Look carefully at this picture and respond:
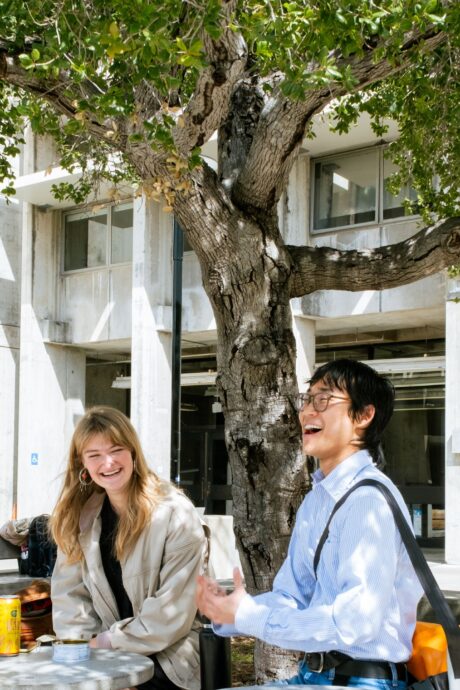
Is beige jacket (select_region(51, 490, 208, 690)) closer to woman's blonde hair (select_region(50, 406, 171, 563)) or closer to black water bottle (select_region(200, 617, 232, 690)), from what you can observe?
woman's blonde hair (select_region(50, 406, 171, 563))

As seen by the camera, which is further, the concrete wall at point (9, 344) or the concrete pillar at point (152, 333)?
the concrete wall at point (9, 344)

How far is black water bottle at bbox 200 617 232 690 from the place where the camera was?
12.1 feet

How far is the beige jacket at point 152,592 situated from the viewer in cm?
405

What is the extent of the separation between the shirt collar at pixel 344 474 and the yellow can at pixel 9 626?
1477 millimetres

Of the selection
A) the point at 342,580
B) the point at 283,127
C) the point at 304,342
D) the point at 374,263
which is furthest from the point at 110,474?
the point at 304,342

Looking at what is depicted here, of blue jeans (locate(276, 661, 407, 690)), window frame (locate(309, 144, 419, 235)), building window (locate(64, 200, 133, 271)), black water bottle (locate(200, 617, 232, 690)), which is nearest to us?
blue jeans (locate(276, 661, 407, 690))

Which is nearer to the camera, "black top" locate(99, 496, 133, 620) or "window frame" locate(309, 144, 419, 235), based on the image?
"black top" locate(99, 496, 133, 620)

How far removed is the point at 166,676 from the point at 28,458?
67.2ft

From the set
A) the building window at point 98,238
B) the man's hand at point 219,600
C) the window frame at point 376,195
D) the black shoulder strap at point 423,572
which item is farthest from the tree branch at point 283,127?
the building window at point 98,238

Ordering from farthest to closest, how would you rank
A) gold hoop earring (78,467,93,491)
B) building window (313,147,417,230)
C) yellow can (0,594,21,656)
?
building window (313,147,417,230), gold hoop earring (78,467,93,491), yellow can (0,594,21,656)

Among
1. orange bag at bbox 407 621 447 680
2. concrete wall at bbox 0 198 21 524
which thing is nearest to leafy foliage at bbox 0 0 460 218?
orange bag at bbox 407 621 447 680

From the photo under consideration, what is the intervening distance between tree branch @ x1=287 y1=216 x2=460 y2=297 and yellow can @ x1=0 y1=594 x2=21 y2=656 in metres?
3.13

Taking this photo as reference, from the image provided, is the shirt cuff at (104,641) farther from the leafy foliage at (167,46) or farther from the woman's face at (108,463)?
the leafy foliage at (167,46)

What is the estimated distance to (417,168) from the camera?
913 cm
